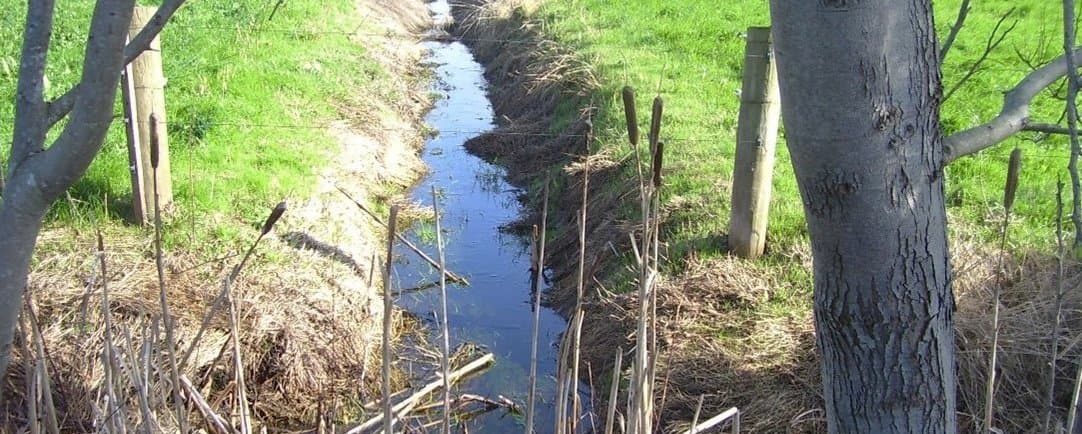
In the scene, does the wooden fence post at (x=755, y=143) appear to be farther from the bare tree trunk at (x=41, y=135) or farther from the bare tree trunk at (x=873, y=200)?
the bare tree trunk at (x=41, y=135)

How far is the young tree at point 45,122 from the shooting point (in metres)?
1.95

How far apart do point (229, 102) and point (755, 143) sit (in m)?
4.32

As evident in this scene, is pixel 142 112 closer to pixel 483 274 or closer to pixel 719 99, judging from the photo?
pixel 483 274

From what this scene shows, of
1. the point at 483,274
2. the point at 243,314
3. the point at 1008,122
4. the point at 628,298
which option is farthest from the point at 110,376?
the point at 483,274

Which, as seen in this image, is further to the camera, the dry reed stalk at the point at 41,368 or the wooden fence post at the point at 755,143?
the wooden fence post at the point at 755,143

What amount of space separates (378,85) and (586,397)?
6044mm

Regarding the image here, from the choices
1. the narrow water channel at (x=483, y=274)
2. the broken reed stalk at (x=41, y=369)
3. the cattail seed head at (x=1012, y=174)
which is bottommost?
the narrow water channel at (x=483, y=274)

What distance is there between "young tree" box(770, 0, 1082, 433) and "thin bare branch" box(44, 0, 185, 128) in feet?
4.29

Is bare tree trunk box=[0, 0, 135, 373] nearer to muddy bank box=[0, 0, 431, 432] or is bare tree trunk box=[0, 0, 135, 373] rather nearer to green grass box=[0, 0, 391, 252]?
muddy bank box=[0, 0, 431, 432]

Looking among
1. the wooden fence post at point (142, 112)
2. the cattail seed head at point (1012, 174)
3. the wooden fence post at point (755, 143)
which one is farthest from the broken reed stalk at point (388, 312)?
the wooden fence post at point (142, 112)

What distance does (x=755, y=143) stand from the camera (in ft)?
15.8

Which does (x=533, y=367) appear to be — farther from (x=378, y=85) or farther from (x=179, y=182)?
(x=378, y=85)

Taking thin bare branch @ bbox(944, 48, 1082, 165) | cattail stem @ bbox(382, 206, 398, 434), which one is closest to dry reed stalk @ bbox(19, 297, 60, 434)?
cattail stem @ bbox(382, 206, 398, 434)

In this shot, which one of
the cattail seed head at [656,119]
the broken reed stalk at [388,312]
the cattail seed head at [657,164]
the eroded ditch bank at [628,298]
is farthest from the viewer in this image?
the eroded ditch bank at [628,298]
